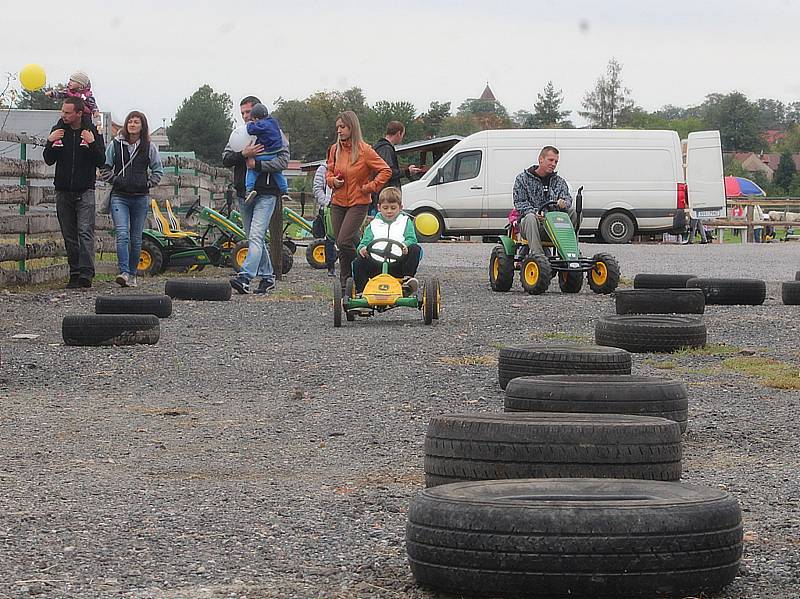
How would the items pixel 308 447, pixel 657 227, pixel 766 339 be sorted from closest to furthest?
pixel 308 447 → pixel 766 339 → pixel 657 227

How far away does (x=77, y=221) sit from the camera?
595 inches

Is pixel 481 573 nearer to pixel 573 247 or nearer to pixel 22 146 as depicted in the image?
pixel 573 247

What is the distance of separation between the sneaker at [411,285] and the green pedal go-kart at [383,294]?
5 centimetres

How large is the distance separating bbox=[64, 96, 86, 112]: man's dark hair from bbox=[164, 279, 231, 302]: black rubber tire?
2112 mm

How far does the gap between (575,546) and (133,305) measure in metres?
8.69

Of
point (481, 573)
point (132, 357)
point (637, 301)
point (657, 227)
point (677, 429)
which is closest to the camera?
point (481, 573)

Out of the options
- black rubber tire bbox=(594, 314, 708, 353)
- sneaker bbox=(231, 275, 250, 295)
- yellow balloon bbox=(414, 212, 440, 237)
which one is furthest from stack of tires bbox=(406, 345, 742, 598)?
yellow balloon bbox=(414, 212, 440, 237)

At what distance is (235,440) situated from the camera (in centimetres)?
627

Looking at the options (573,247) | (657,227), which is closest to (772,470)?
(573,247)

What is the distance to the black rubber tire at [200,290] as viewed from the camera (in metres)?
14.3

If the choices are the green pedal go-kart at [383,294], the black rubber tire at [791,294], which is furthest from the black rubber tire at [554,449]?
the black rubber tire at [791,294]

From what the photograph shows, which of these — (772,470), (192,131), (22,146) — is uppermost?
(192,131)

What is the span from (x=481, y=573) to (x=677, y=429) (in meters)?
1.32

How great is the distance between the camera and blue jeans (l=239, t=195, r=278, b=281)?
1482 cm
